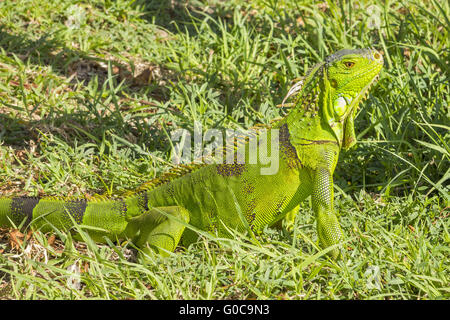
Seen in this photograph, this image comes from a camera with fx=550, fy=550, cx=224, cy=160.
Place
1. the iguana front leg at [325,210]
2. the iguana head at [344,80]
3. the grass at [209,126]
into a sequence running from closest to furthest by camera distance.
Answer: the grass at [209,126], the iguana front leg at [325,210], the iguana head at [344,80]

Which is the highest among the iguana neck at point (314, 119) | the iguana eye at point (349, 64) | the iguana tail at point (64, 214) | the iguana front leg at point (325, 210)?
the iguana eye at point (349, 64)

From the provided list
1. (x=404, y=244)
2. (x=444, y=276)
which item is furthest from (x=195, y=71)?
(x=444, y=276)

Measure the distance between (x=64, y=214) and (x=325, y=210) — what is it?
5.95 feet

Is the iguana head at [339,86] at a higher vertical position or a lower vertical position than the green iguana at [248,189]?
higher

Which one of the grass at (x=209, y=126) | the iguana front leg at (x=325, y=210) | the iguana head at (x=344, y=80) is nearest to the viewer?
the grass at (x=209, y=126)

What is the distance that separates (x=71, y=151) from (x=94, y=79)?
1.37 meters

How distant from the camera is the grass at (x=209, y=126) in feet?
11.2

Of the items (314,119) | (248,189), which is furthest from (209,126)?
(314,119)

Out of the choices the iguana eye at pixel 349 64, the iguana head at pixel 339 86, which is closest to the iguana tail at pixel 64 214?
the iguana head at pixel 339 86

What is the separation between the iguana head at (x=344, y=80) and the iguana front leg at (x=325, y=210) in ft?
1.12

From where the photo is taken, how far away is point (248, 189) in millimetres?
3865

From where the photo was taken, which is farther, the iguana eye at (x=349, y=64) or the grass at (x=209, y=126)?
the iguana eye at (x=349, y=64)

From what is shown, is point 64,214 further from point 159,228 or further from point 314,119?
point 314,119

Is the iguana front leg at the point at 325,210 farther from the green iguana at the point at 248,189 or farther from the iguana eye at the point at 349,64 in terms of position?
the iguana eye at the point at 349,64
